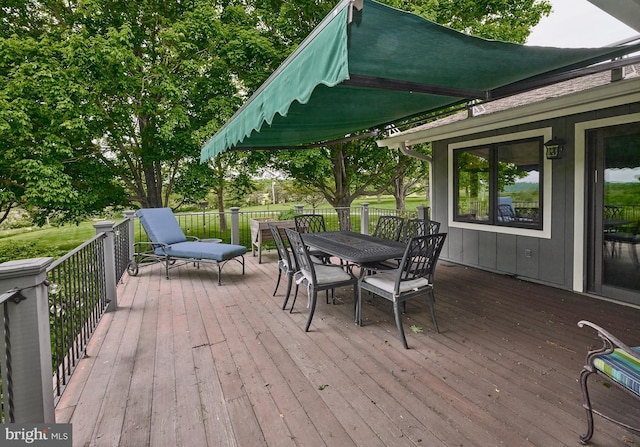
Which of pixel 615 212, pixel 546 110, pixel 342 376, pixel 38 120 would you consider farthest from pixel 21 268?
pixel 38 120

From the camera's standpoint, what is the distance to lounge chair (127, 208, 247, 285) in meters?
5.36

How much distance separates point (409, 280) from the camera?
10.7ft

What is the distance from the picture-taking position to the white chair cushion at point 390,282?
3.22 meters

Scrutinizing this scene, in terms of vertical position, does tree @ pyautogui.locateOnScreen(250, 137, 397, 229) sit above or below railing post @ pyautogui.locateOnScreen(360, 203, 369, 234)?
above

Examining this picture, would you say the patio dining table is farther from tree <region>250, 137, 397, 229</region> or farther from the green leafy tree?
tree <region>250, 137, 397, 229</region>

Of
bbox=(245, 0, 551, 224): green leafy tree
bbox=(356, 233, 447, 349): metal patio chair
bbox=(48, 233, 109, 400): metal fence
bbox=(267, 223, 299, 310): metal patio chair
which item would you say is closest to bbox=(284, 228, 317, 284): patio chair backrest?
bbox=(267, 223, 299, 310): metal patio chair

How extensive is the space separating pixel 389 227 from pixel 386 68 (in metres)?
3.09

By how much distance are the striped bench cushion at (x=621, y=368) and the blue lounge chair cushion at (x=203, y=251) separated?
4581 millimetres

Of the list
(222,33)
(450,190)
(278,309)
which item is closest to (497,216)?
(450,190)

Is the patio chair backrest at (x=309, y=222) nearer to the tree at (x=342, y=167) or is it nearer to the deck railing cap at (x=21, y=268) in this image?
the tree at (x=342, y=167)

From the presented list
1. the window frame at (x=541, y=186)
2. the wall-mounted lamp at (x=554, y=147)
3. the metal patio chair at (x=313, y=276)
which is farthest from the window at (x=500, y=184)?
the metal patio chair at (x=313, y=276)

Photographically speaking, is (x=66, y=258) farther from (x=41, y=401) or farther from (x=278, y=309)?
(x=278, y=309)

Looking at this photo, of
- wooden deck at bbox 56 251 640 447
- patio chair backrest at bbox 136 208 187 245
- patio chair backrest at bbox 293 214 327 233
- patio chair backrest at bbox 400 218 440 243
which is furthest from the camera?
patio chair backrest at bbox 293 214 327 233

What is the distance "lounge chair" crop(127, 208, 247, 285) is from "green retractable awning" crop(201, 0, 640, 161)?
1904 millimetres
